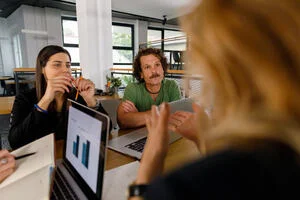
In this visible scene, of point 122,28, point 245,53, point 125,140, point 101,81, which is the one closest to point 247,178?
point 245,53

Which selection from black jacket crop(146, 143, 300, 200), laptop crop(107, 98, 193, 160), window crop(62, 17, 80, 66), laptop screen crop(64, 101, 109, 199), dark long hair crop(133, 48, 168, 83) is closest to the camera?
black jacket crop(146, 143, 300, 200)

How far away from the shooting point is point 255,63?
0.25 m

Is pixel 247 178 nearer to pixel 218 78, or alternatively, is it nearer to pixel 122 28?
pixel 218 78

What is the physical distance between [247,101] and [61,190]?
667 millimetres

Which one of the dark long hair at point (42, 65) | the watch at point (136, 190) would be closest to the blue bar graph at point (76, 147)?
the watch at point (136, 190)

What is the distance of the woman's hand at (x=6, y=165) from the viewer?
2.22 feet

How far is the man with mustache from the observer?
162cm

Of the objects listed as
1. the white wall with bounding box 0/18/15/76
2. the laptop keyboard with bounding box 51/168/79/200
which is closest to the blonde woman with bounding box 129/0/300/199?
the laptop keyboard with bounding box 51/168/79/200

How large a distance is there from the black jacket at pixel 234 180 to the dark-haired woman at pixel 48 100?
2.86ft

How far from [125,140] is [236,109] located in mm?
890

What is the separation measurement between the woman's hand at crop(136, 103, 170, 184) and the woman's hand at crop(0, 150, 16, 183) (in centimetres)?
55

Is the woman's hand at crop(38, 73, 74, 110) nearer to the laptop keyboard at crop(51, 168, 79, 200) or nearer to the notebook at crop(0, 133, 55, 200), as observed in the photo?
the notebook at crop(0, 133, 55, 200)

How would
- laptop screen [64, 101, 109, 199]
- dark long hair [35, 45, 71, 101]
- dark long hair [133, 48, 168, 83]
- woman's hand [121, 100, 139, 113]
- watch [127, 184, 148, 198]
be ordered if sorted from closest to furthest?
watch [127, 184, 148, 198] < laptop screen [64, 101, 109, 199] < dark long hair [35, 45, 71, 101] < woman's hand [121, 100, 139, 113] < dark long hair [133, 48, 168, 83]

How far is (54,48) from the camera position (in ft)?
4.31
